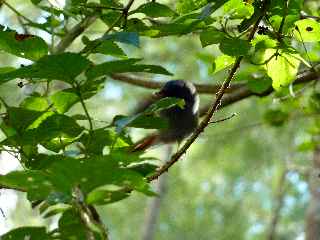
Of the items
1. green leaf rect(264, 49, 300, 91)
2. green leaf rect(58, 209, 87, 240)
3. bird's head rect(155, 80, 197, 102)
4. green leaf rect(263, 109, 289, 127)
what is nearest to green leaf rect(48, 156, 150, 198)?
green leaf rect(58, 209, 87, 240)

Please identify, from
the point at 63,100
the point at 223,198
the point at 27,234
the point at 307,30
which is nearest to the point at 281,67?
the point at 307,30

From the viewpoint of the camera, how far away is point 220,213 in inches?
362

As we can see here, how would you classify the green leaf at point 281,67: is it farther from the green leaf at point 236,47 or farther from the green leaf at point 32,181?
the green leaf at point 32,181

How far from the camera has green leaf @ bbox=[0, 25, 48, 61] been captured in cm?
98

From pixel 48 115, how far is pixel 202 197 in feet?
27.5

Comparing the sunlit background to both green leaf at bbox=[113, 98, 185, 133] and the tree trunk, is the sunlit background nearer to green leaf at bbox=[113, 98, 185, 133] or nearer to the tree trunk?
the tree trunk

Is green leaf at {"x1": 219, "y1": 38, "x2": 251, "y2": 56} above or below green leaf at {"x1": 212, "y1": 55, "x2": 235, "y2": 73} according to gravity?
above

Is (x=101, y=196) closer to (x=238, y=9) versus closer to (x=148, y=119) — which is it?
(x=148, y=119)

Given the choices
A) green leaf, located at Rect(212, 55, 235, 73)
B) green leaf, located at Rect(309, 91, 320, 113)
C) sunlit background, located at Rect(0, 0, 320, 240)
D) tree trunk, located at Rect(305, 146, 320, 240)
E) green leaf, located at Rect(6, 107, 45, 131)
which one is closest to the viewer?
green leaf, located at Rect(6, 107, 45, 131)

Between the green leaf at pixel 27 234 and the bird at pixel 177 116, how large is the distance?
0.50m

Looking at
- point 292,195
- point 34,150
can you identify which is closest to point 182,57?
point 292,195

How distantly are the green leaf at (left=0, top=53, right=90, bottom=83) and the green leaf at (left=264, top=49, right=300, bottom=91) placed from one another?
0.52 metres

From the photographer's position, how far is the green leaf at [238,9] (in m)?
1.04

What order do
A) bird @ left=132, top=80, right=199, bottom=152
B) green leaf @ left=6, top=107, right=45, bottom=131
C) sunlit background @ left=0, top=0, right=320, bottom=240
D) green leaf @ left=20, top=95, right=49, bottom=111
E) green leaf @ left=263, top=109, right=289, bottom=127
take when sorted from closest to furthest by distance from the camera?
green leaf @ left=6, top=107, right=45, bottom=131, green leaf @ left=20, top=95, right=49, bottom=111, bird @ left=132, top=80, right=199, bottom=152, green leaf @ left=263, top=109, right=289, bottom=127, sunlit background @ left=0, top=0, right=320, bottom=240
